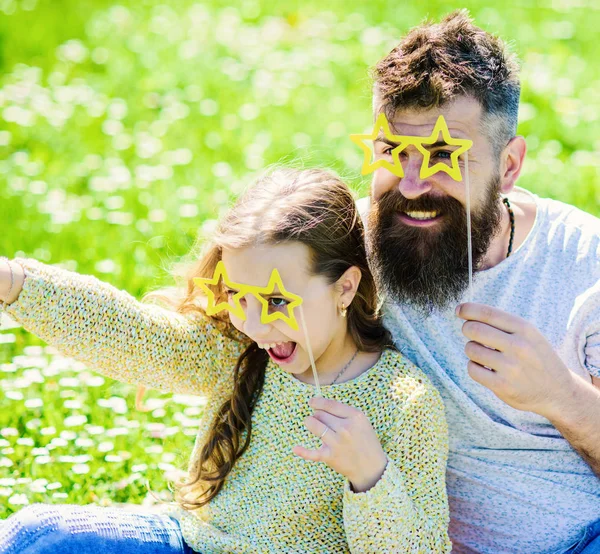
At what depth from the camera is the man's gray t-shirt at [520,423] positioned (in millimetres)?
2750

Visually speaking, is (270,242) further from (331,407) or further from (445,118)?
(445,118)

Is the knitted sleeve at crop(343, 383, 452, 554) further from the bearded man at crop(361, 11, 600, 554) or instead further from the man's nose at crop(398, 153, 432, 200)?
the man's nose at crop(398, 153, 432, 200)

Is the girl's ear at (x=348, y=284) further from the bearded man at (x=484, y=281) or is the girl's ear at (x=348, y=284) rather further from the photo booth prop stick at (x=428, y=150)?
the photo booth prop stick at (x=428, y=150)

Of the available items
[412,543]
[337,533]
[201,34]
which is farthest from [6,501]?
[201,34]

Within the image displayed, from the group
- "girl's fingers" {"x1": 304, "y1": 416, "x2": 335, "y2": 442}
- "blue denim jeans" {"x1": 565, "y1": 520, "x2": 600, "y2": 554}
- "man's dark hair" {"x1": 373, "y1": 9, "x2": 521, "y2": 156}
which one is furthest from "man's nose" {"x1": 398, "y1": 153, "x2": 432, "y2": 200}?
"blue denim jeans" {"x1": 565, "y1": 520, "x2": 600, "y2": 554}

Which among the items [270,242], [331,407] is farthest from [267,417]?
[270,242]

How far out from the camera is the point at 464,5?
7871 mm

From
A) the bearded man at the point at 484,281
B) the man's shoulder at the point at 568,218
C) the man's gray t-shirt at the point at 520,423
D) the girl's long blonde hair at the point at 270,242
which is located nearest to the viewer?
the girl's long blonde hair at the point at 270,242

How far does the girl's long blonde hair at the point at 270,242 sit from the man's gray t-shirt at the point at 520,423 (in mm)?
186

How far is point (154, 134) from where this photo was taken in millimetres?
6137

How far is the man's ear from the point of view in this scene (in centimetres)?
281

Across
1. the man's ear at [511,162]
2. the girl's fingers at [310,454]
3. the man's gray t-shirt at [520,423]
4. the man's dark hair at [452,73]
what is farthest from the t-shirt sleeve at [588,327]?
the girl's fingers at [310,454]

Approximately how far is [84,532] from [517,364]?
115 centimetres

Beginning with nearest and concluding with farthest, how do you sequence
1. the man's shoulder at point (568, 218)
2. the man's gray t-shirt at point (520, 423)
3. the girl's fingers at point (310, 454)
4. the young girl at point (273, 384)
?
the girl's fingers at point (310, 454) < the young girl at point (273, 384) < the man's gray t-shirt at point (520, 423) < the man's shoulder at point (568, 218)
